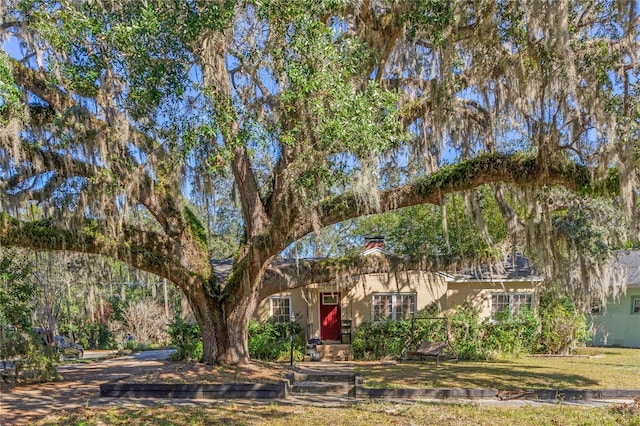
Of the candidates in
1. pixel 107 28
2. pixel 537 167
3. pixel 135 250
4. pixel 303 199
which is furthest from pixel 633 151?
pixel 135 250

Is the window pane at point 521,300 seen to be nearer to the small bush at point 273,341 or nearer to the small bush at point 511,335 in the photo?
the small bush at point 511,335

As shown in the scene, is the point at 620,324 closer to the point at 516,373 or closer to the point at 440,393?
the point at 516,373

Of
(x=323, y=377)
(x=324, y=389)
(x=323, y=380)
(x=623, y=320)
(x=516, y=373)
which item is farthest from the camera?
(x=623, y=320)

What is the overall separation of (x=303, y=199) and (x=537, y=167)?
11.6 ft

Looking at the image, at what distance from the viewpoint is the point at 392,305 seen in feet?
50.3

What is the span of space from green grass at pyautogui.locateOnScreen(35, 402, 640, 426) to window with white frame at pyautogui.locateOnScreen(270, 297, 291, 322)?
8004 millimetres

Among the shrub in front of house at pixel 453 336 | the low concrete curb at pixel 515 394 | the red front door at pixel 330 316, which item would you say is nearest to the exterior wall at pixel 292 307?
the red front door at pixel 330 316

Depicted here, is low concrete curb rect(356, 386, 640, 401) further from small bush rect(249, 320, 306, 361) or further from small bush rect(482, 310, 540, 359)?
small bush rect(249, 320, 306, 361)

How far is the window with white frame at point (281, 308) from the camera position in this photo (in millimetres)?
15375

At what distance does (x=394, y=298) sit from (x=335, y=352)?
8.26 ft

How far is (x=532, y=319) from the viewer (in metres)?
14.5

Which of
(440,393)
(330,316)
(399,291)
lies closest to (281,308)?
(330,316)

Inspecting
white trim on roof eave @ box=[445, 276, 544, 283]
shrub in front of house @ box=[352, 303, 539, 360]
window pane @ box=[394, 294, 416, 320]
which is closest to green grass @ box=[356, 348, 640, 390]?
shrub in front of house @ box=[352, 303, 539, 360]

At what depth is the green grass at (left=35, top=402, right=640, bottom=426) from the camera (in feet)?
20.6
